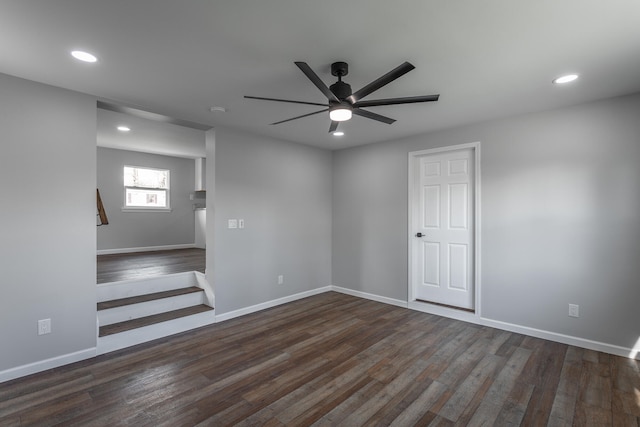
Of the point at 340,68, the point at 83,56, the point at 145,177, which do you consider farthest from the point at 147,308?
the point at 145,177

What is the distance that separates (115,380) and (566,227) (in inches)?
180

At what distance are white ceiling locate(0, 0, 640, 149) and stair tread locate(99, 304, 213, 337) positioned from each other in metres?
2.36

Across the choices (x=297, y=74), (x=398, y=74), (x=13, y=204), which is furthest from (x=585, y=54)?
(x=13, y=204)

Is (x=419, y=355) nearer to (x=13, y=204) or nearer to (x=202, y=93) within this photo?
(x=202, y=93)

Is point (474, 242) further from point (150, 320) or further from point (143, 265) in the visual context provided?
point (143, 265)

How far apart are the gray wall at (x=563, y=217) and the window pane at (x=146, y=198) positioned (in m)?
6.20

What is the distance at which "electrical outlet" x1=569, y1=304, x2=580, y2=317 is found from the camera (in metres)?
3.22

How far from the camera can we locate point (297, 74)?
2506 mm

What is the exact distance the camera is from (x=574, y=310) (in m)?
3.24

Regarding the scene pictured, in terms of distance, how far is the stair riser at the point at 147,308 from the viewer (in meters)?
3.36

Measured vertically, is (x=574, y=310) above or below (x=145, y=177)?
below

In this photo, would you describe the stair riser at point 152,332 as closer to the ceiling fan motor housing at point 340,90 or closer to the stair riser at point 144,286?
the stair riser at point 144,286

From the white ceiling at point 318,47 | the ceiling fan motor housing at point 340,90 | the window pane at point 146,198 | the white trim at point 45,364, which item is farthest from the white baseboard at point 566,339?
the window pane at point 146,198

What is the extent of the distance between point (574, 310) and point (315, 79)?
3535 mm
